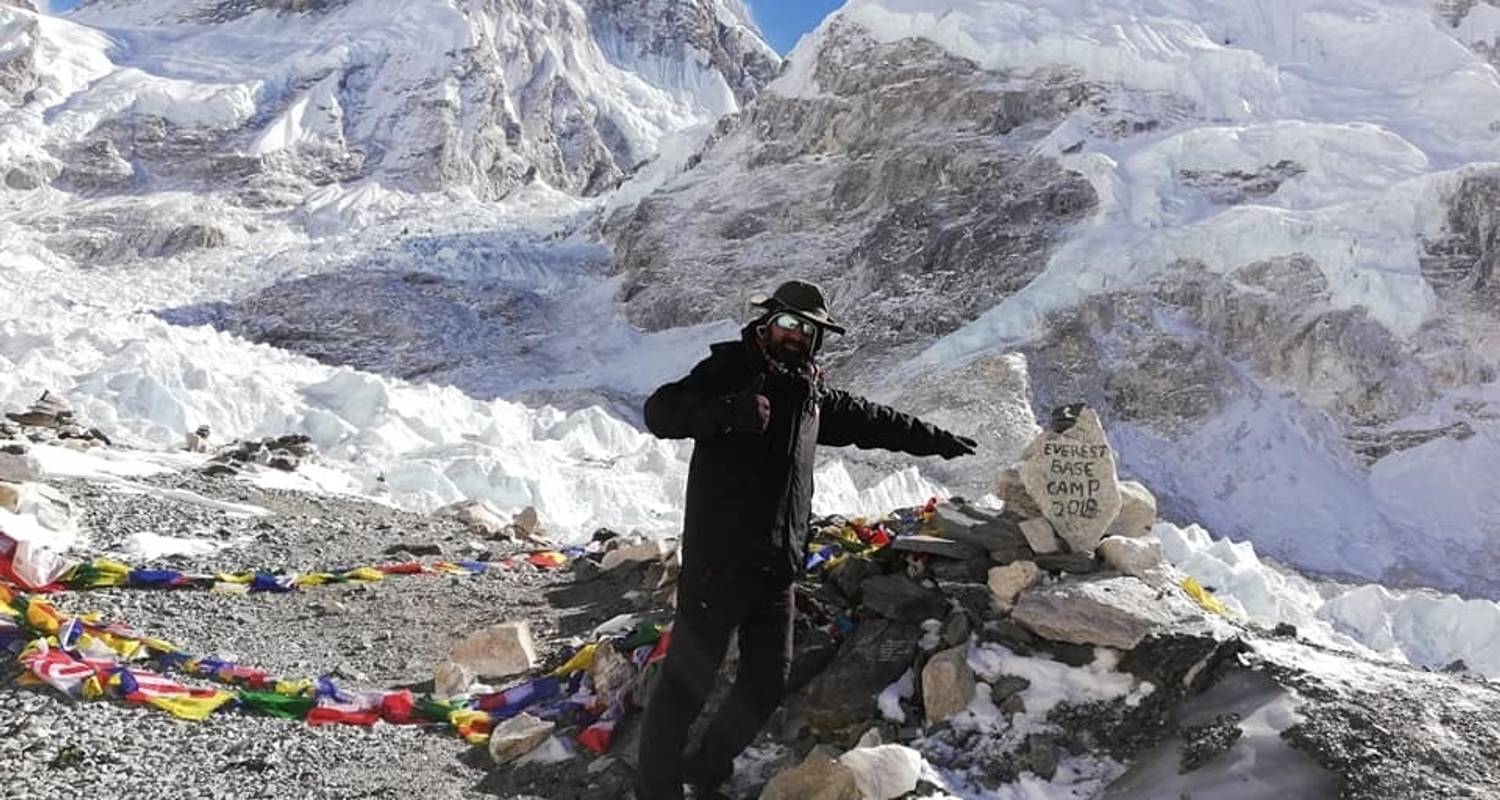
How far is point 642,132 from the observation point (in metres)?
91.4

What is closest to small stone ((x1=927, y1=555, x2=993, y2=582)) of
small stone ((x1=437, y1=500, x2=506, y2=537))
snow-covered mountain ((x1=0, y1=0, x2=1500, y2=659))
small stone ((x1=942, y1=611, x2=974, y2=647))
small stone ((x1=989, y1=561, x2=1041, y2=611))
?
small stone ((x1=989, y1=561, x2=1041, y2=611))


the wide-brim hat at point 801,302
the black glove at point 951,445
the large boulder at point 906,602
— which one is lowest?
the large boulder at point 906,602

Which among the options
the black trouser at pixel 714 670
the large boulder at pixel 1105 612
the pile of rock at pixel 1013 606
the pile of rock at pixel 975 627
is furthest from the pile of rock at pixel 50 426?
the large boulder at pixel 1105 612

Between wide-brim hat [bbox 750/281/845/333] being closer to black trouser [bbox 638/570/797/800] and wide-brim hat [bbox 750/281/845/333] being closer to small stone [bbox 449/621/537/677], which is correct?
black trouser [bbox 638/570/797/800]

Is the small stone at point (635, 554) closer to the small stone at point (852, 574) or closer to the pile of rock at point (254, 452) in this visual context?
the small stone at point (852, 574)

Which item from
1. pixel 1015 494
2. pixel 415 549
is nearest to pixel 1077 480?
pixel 1015 494

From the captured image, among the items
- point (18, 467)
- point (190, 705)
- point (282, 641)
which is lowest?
point (18, 467)

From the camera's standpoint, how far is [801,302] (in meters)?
3.31

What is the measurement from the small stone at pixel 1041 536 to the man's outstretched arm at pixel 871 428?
851 millimetres

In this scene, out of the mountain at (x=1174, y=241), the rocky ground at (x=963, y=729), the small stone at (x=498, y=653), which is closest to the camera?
the rocky ground at (x=963, y=729)

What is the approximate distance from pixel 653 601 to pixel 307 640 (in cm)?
190

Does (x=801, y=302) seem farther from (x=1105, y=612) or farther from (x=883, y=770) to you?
(x=1105, y=612)

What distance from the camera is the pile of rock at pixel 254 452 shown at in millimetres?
11422

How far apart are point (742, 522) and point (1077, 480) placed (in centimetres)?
182
